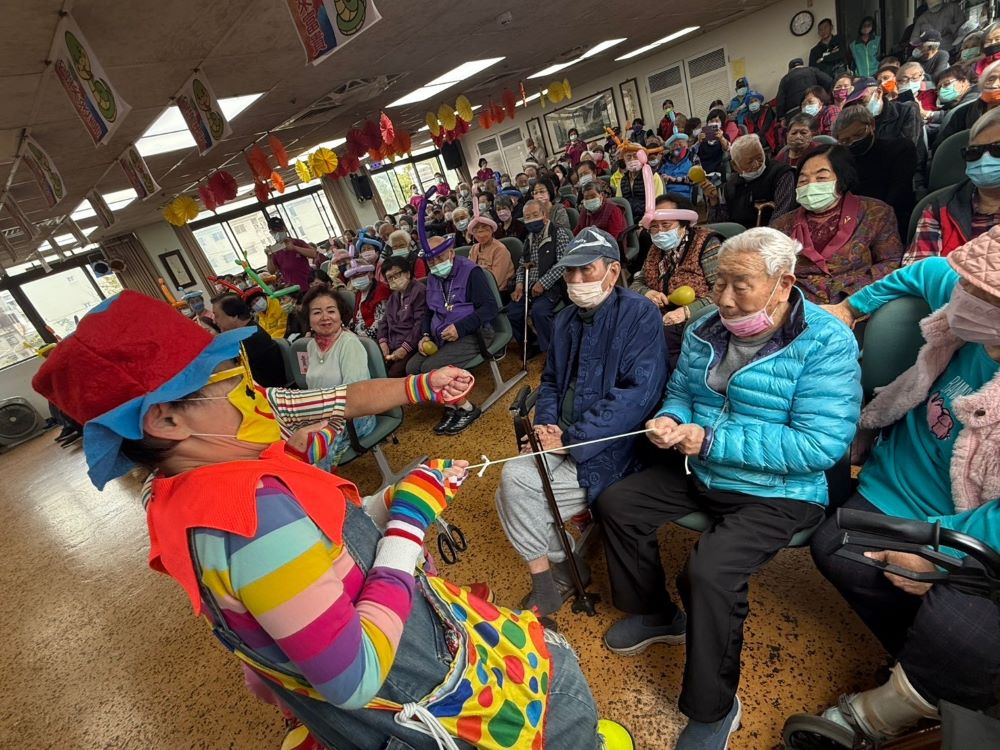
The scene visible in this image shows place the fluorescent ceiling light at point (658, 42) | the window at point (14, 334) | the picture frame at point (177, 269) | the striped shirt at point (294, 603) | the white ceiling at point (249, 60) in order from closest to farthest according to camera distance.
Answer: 1. the striped shirt at point (294, 603)
2. the white ceiling at point (249, 60)
3. the window at point (14, 334)
4. the fluorescent ceiling light at point (658, 42)
5. the picture frame at point (177, 269)

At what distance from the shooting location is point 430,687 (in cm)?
81

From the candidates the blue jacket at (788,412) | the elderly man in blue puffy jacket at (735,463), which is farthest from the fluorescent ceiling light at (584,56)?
the blue jacket at (788,412)

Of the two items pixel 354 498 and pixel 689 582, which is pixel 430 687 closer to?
pixel 354 498

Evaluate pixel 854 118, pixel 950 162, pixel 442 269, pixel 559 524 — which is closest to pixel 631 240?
pixel 854 118

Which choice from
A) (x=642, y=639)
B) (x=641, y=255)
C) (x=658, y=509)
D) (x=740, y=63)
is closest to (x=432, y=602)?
(x=658, y=509)

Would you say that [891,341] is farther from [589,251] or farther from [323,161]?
[323,161]

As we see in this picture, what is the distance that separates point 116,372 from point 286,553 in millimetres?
357

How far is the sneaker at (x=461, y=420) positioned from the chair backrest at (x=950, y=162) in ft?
10.5

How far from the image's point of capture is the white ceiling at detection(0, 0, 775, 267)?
287 centimetres

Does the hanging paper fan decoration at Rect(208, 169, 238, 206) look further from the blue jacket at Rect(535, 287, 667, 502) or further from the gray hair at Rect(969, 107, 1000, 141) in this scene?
the gray hair at Rect(969, 107, 1000, 141)

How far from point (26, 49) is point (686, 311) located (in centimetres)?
427

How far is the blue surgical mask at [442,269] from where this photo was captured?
3.55 m

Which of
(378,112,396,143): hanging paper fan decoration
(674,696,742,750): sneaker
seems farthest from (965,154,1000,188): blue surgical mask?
(378,112,396,143): hanging paper fan decoration

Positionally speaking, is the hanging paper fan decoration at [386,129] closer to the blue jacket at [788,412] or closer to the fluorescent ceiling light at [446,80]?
the fluorescent ceiling light at [446,80]
